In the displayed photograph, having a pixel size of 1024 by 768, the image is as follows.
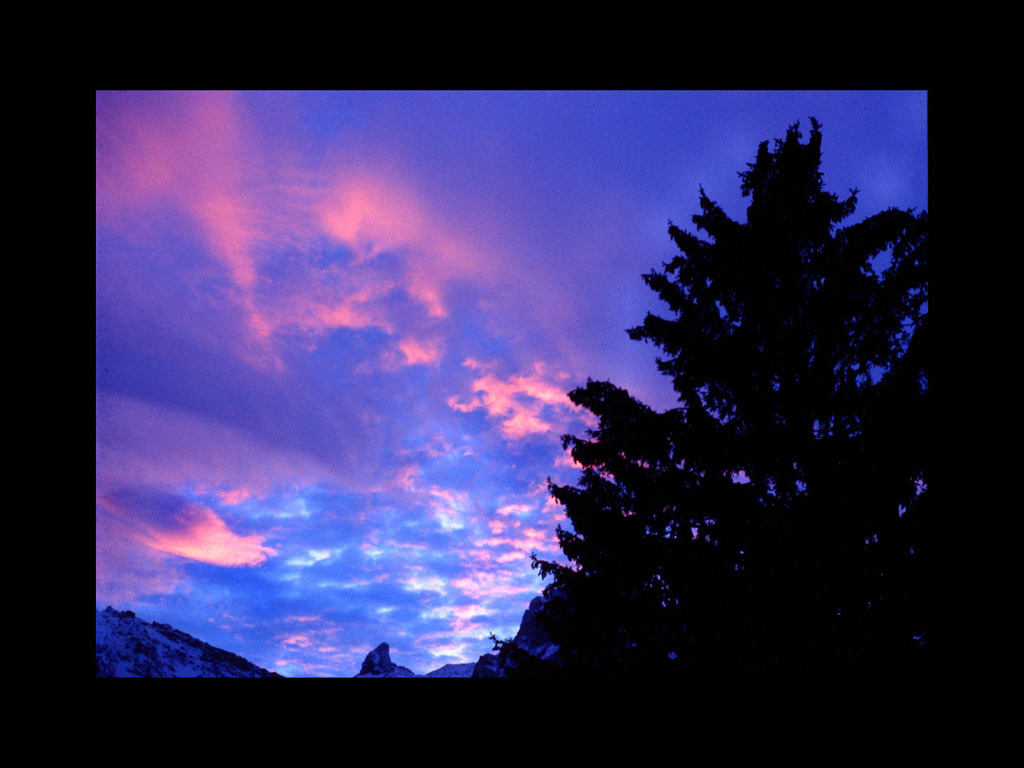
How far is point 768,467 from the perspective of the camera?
7520 mm

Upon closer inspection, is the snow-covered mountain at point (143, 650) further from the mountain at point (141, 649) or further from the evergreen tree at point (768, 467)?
the evergreen tree at point (768, 467)

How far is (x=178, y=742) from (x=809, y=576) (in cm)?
696

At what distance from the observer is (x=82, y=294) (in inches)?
87.9

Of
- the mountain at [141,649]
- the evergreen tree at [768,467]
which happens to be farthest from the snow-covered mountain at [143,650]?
the evergreen tree at [768,467]

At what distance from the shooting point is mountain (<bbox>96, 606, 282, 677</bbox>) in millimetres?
2787

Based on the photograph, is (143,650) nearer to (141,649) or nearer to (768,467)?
(141,649)

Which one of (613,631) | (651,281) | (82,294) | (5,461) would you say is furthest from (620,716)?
(651,281)

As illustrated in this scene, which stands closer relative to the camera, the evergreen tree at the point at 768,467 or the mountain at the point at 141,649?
the mountain at the point at 141,649

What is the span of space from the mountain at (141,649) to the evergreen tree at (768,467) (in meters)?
4.51

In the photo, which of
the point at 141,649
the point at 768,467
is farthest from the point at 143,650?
the point at 768,467

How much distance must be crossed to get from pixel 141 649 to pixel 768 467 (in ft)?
24.1

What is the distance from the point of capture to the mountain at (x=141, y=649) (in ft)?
9.14

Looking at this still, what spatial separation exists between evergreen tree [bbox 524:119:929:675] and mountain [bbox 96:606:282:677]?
178 inches
